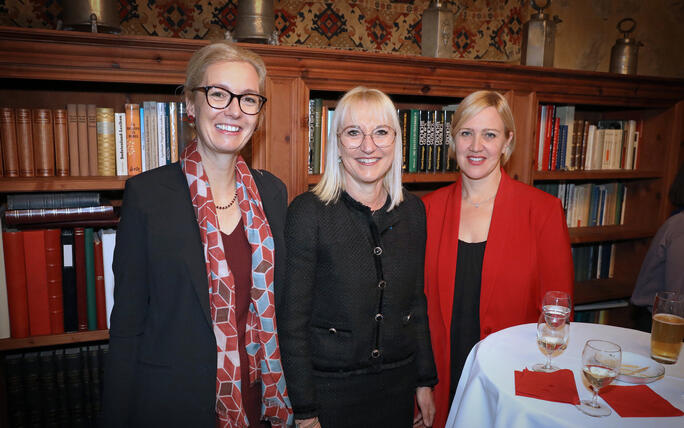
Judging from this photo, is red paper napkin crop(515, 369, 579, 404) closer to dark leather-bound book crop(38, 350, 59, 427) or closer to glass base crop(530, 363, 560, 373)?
glass base crop(530, 363, 560, 373)

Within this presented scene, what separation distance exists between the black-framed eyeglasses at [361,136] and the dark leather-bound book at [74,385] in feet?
4.91

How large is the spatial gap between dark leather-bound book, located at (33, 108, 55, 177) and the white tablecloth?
5.69 feet

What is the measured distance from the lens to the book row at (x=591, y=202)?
294cm

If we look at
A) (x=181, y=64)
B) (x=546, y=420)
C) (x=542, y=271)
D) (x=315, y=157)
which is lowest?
(x=546, y=420)

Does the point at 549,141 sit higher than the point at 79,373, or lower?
higher

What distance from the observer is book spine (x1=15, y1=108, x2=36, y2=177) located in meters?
1.78

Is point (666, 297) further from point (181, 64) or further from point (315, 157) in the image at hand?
point (181, 64)

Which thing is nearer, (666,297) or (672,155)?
(666,297)

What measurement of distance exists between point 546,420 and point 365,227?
748 mm

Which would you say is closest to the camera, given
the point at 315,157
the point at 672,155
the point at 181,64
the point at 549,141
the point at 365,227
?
the point at 365,227

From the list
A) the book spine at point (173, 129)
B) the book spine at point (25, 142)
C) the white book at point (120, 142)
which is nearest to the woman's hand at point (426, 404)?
the book spine at point (173, 129)

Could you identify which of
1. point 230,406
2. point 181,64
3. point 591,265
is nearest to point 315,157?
point 181,64

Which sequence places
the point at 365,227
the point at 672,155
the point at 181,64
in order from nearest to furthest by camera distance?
the point at 365,227 < the point at 181,64 < the point at 672,155

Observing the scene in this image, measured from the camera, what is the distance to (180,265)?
4.22ft
